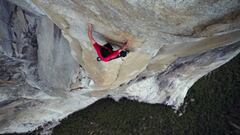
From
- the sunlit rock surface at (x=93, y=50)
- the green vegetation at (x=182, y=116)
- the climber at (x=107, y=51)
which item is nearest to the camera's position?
the sunlit rock surface at (x=93, y=50)

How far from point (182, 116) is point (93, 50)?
4.67m

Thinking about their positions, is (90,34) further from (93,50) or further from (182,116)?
(182,116)

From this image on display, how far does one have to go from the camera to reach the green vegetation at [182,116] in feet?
25.1

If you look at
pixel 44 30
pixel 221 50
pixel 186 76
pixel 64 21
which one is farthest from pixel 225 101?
pixel 64 21

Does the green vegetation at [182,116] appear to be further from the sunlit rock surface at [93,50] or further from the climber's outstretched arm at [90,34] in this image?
the climber's outstretched arm at [90,34]

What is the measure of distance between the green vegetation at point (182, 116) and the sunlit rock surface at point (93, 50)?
66cm

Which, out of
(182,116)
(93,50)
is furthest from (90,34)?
(182,116)

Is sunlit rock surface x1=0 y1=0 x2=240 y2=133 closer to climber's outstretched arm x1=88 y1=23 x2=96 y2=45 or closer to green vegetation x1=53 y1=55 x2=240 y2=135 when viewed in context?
climber's outstretched arm x1=88 y1=23 x2=96 y2=45

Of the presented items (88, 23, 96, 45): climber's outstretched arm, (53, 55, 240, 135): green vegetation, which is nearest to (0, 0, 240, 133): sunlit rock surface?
(88, 23, 96, 45): climber's outstretched arm

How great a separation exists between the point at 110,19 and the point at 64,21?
558 mm

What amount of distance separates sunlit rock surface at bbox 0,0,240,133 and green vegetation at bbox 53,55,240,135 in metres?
0.66

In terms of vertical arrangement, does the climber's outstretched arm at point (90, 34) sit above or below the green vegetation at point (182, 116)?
above

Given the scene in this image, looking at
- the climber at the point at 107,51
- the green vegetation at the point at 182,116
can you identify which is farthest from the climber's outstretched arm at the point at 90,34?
the green vegetation at the point at 182,116

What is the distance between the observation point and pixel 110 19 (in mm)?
3119
